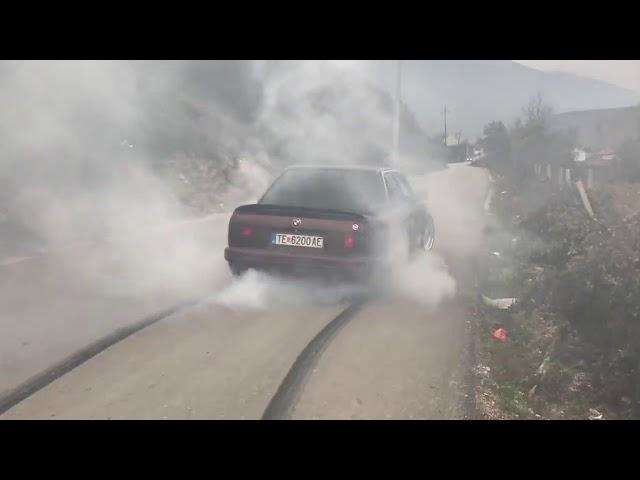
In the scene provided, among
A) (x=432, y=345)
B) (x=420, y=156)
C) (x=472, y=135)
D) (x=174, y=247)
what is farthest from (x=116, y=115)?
(x=420, y=156)

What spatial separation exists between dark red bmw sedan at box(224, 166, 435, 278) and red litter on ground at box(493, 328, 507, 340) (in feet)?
4.08

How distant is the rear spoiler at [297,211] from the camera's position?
5004mm

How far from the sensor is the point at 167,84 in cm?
1508

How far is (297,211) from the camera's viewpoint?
16.7 ft

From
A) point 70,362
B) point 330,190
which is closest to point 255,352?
point 70,362

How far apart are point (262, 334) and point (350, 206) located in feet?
5.82

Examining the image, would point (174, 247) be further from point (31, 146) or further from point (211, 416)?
point (211, 416)

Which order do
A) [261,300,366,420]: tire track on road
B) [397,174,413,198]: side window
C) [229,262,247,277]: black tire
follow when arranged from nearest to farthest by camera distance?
[261,300,366,420]: tire track on road, [229,262,247,277]: black tire, [397,174,413,198]: side window

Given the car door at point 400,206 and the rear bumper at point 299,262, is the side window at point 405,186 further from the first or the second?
the rear bumper at point 299,262

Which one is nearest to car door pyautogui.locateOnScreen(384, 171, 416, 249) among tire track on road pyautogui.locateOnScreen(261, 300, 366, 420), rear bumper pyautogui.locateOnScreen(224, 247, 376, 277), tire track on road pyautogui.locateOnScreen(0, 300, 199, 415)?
rear bumper pyautogui.locateOnScreen(224, 247, 376, 277)

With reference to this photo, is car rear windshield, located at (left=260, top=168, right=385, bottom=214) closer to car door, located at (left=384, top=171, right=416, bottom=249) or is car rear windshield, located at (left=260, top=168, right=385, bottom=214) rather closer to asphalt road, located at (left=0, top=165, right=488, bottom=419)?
car door, located at (left=384, top=171, right=416, bottom=249)

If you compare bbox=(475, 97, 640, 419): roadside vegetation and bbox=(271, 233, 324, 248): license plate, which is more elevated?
bbox=(271, 233, 324, 248): license plate

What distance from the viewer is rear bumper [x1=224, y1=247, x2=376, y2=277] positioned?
16.2 feet

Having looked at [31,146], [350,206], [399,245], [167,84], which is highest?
[167,84]
